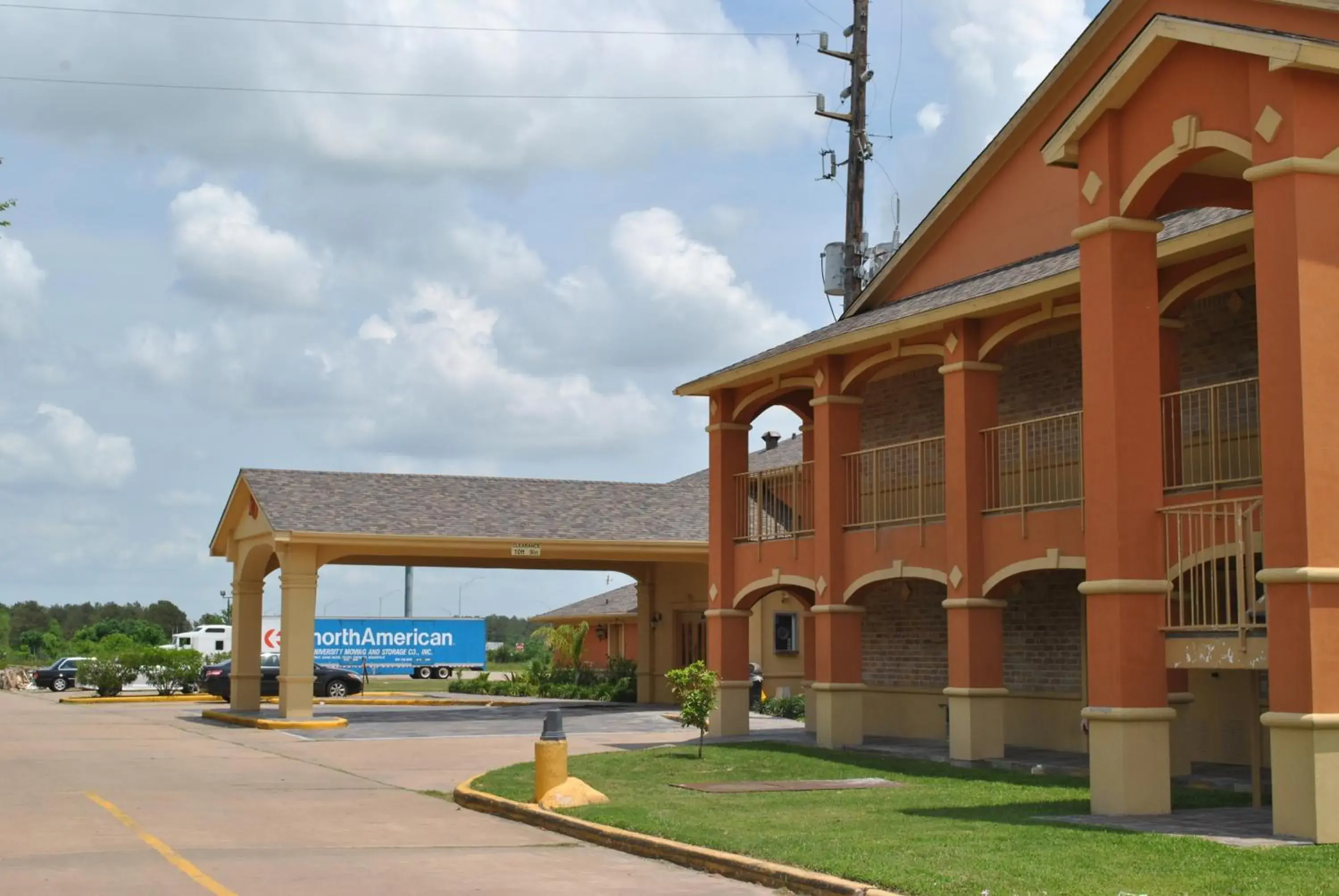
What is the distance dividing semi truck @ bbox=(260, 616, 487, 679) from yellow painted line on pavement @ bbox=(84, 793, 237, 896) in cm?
4192

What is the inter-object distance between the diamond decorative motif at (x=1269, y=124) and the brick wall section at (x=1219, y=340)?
5936 mm

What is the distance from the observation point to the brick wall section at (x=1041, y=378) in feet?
72.8

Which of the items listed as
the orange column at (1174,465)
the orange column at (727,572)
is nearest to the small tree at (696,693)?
the orange column at (727,572)

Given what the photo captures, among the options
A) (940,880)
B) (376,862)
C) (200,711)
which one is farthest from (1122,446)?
(200,711)

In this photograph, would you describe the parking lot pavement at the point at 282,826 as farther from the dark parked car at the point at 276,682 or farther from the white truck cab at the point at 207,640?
the white truck cab at the point at 207,640

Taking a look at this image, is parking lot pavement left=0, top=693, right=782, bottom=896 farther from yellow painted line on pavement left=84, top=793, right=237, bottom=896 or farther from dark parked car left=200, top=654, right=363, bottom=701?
dark parked car left=200, top=654, right=363, bottom=701

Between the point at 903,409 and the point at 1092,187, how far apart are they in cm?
1091

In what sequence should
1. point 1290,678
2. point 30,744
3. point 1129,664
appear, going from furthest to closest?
point 30,744 → point 1129,664 → point 1290,678

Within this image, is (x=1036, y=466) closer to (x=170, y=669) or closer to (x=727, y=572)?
(x=727, y=572)

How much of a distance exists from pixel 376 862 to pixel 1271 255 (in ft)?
29.6

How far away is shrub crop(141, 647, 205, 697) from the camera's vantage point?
5053 cm

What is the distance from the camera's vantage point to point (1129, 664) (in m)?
14.3

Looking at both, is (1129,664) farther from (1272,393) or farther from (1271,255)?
(1271,255)

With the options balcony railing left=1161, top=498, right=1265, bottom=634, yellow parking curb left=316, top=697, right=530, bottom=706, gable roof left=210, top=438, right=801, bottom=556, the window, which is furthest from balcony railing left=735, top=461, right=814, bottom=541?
yellow parking curb left=316, top=697, right=530, bottom=706
